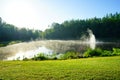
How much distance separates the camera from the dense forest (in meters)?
79.2

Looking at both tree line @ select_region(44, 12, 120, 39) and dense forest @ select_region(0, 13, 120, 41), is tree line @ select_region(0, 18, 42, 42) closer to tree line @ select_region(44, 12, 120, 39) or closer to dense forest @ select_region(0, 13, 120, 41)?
dense forest @ select_region(0, 13, 120, 41)

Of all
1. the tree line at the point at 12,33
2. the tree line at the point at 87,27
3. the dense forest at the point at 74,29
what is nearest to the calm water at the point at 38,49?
the tree line at the point at 12,33

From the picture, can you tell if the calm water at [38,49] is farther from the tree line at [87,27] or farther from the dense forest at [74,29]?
the tree line at [87,27]

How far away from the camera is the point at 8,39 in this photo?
3039 inches

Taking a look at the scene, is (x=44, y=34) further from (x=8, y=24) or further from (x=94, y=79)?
(x=94, y=79)

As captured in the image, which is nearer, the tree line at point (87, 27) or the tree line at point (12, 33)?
the tree line at point (12, 33)

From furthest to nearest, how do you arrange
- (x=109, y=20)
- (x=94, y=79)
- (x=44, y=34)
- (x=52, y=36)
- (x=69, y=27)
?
(x=44, y=34) → (x=52, y=36) → (x=69, y=27) → (x=109, y=20) → (x=94, y=79)

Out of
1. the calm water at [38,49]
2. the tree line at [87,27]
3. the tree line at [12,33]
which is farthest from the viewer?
the tree line at [87,27]

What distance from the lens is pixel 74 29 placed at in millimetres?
90062

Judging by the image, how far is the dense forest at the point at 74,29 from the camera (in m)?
79.2

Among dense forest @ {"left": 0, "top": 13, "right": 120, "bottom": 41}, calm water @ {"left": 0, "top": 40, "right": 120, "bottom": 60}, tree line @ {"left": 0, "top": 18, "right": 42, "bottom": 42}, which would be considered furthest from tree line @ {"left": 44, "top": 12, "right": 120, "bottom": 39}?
calm water @ {"left": 0, "top": 40, "right": 120, "bottom": 60}

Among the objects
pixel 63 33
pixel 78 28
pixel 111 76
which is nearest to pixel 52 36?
pixel 63 33

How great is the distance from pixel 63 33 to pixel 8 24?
85.1 feet

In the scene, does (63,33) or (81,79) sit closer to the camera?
(81,79)
